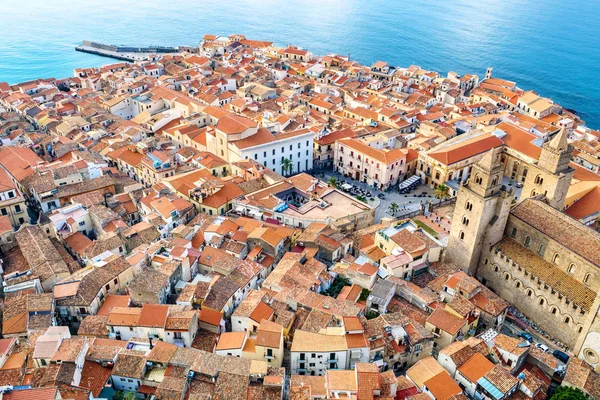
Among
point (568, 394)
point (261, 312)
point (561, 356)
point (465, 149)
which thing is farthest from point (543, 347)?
point (465, 149)

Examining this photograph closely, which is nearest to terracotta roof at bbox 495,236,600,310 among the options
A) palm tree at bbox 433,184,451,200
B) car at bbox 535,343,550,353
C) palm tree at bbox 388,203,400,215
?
car at bbox 535,343,550,353

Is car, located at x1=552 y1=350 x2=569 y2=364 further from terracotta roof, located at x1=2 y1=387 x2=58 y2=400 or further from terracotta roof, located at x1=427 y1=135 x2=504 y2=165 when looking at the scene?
terracotta roof, located at x1=2 y1=387 x2=58 y2=400

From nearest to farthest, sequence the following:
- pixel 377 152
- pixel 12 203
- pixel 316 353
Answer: pixel 316 353 < pixel 12 203 < pixel 377 152

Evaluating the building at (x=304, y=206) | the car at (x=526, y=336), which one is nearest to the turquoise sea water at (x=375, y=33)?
the building at (x=304, y=206)

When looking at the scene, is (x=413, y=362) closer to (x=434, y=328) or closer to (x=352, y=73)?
(x=434, y=328)

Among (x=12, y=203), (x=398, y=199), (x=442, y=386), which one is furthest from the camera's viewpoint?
(x=398, y=199)

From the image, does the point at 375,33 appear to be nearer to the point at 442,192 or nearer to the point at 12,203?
the point at 442,192
